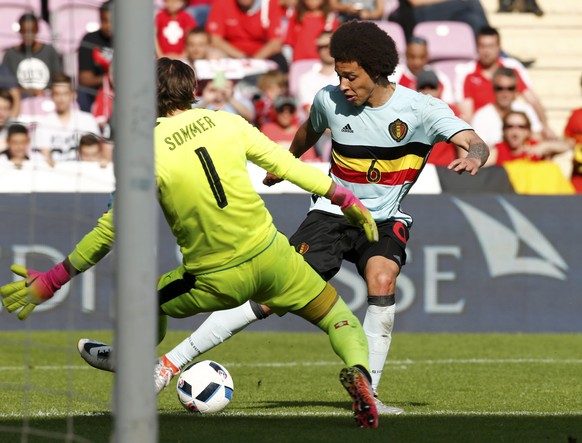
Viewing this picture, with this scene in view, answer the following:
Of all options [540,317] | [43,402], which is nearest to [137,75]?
[43,402]

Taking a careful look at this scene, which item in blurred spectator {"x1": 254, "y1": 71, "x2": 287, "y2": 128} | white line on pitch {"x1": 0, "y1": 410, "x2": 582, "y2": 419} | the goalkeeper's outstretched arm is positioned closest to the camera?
the goalkeeper's outstretched arm

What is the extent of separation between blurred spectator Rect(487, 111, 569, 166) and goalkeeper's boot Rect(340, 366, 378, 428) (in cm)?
749

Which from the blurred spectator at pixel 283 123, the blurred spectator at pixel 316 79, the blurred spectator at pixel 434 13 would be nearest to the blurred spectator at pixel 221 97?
the blurred spectator at pixel 283 123

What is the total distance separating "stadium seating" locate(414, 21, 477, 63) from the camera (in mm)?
16734

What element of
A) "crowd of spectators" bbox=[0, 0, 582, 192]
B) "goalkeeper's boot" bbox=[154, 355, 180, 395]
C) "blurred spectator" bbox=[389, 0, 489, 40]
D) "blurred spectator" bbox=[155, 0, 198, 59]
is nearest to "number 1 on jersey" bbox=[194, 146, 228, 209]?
"goalkeeper's boot" bbox=[154, 355, 180, 395]

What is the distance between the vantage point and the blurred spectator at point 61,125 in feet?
40.7

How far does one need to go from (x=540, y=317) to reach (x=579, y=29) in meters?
6.94

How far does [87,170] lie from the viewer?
1216 centimetres

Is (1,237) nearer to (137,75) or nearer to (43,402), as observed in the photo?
(43,402)

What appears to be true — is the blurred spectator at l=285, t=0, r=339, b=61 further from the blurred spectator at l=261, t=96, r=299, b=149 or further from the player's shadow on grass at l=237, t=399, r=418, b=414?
the player's shadow on grass at l=237, t=399, r=418, b=414

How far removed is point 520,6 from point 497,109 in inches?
179

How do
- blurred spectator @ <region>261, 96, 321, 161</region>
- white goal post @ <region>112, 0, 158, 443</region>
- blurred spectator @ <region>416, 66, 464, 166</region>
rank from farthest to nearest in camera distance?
blurred spectator @ <region>261, 96, 321, 161</region>, blurred spectator @ <region>416, 66, 464, 166</region>, white goal post @ <region>112, 0, 158, 443</region>

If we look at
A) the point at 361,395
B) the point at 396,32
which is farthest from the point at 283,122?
the point at 361,395

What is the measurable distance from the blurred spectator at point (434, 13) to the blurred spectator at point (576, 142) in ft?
11.6
